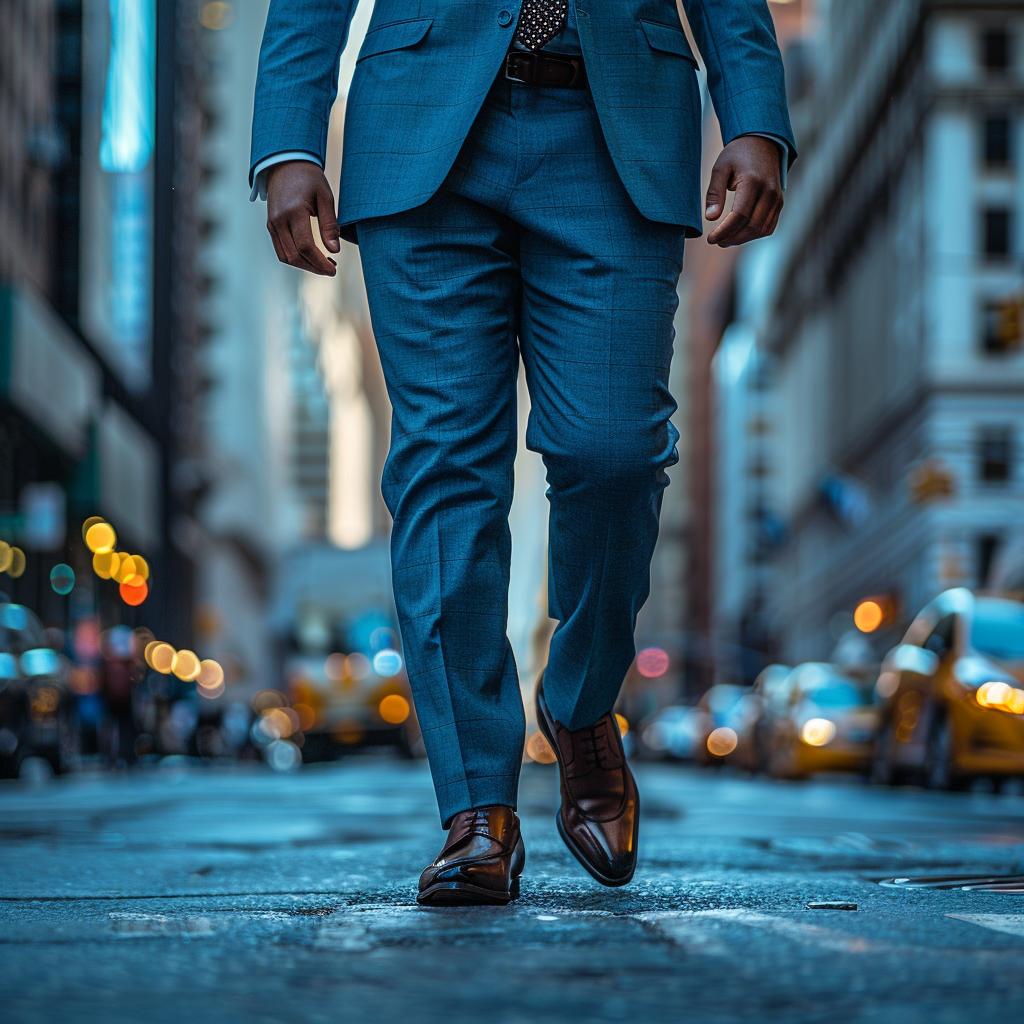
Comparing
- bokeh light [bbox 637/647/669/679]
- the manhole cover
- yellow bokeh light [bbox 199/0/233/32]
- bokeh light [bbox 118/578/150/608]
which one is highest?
yellow bokeh light [bbox 199/0/233/32]

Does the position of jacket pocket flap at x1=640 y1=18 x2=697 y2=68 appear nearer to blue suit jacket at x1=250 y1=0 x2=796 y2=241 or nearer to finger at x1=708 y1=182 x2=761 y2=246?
blue suit jacket at x1=250 y1=0 x2=796 y2=241

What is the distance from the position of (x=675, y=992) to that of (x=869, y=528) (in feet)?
204

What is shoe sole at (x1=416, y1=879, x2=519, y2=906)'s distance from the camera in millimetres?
3457

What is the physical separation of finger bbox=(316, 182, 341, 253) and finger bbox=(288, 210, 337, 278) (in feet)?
0.18

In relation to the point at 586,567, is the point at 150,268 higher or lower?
higher

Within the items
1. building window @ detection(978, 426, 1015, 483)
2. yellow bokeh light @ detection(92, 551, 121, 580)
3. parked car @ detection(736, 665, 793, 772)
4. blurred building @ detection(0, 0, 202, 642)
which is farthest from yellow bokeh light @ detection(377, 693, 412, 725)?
building window @ detection(978, 426, 1015, 483)

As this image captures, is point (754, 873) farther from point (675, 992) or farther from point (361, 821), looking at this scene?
point (361, 821)

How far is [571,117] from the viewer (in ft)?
12.8

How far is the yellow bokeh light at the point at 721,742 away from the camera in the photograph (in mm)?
33469

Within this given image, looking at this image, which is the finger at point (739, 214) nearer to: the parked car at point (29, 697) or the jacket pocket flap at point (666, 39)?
the jacket pocket flap at point (666, 39)

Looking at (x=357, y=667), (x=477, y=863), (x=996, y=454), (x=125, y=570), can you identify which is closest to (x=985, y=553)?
(x=996, y=454)

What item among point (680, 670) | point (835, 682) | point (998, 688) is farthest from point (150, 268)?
point (680, 670)

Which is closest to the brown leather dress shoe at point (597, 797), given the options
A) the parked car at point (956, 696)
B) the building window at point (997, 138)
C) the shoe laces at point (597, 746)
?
the shoe laces at point (597, 746)

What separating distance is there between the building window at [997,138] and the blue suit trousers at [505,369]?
55.6 meters
